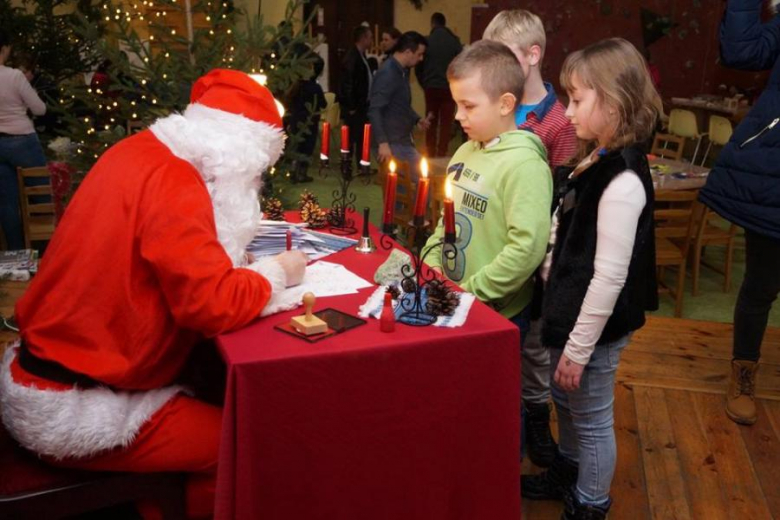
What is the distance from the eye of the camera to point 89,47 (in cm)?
623

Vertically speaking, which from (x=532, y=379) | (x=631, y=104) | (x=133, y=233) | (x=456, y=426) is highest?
(x=631, y=104)

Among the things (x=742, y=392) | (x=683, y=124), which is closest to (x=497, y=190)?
(x=742, y=392)

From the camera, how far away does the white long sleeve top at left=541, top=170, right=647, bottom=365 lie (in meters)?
1.83

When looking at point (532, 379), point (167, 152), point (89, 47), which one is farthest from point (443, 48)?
point (167, 152)

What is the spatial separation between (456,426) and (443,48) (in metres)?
7.69

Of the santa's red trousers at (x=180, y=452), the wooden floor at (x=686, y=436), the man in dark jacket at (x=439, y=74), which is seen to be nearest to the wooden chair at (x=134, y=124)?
the wooden floor at (x=686, y=436)

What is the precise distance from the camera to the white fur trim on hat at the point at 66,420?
161 cm

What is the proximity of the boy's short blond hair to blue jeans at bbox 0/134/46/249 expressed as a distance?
395 cm

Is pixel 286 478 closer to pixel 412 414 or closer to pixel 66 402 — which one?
pixel 412 414

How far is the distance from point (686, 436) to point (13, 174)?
494 centimetres

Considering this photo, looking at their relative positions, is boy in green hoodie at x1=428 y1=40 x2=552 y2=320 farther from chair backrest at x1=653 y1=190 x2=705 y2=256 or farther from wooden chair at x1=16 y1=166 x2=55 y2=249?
wooden chair at x1=16 y1=166 x2=55 y2=249

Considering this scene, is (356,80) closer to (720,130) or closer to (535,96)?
(720,130)

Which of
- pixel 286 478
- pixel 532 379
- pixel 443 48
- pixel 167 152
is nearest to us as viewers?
pixel 286 478

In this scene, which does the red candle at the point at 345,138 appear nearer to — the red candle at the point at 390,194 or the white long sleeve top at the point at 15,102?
the red candle at the point at 390,194
